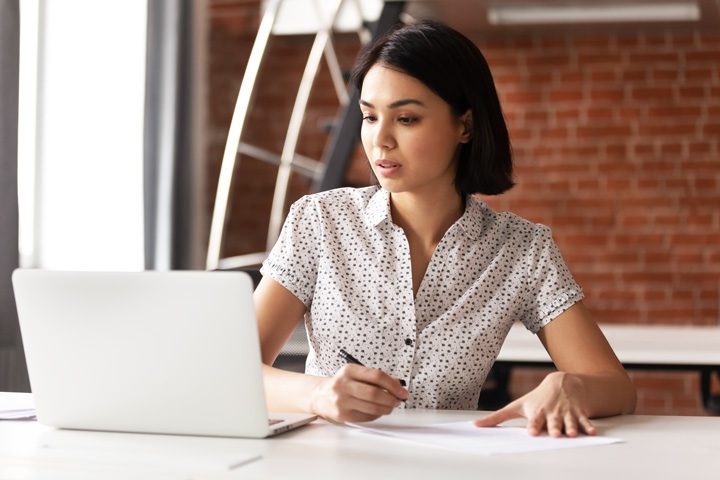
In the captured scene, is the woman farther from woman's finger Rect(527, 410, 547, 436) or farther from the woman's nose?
woman's finger Rect(527, 410, 547, 436)

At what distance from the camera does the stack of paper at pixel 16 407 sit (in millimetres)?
1438

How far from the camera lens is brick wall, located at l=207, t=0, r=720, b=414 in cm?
447

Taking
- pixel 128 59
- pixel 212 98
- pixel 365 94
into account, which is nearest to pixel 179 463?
pixel 365 94

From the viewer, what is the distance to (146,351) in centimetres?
120

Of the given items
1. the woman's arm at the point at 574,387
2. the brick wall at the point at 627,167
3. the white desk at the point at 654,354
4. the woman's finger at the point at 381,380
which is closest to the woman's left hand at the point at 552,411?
the woman's arm at the point at 574,387

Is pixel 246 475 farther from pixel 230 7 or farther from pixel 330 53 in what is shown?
pixel 230 7

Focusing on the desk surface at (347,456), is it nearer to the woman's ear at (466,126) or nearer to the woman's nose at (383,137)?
the woman's nose at (383,137)

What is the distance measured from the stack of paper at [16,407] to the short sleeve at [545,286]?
2.89ft

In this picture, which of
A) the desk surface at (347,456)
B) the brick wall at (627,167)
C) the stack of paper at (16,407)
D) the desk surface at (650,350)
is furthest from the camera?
the brick wall at (627,167)

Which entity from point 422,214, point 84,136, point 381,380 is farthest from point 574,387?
point 84,136

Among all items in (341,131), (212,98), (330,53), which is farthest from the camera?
(212,98)

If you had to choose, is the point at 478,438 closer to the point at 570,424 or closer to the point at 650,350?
the point at 570,424

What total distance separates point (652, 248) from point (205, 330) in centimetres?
370

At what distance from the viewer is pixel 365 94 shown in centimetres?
169
